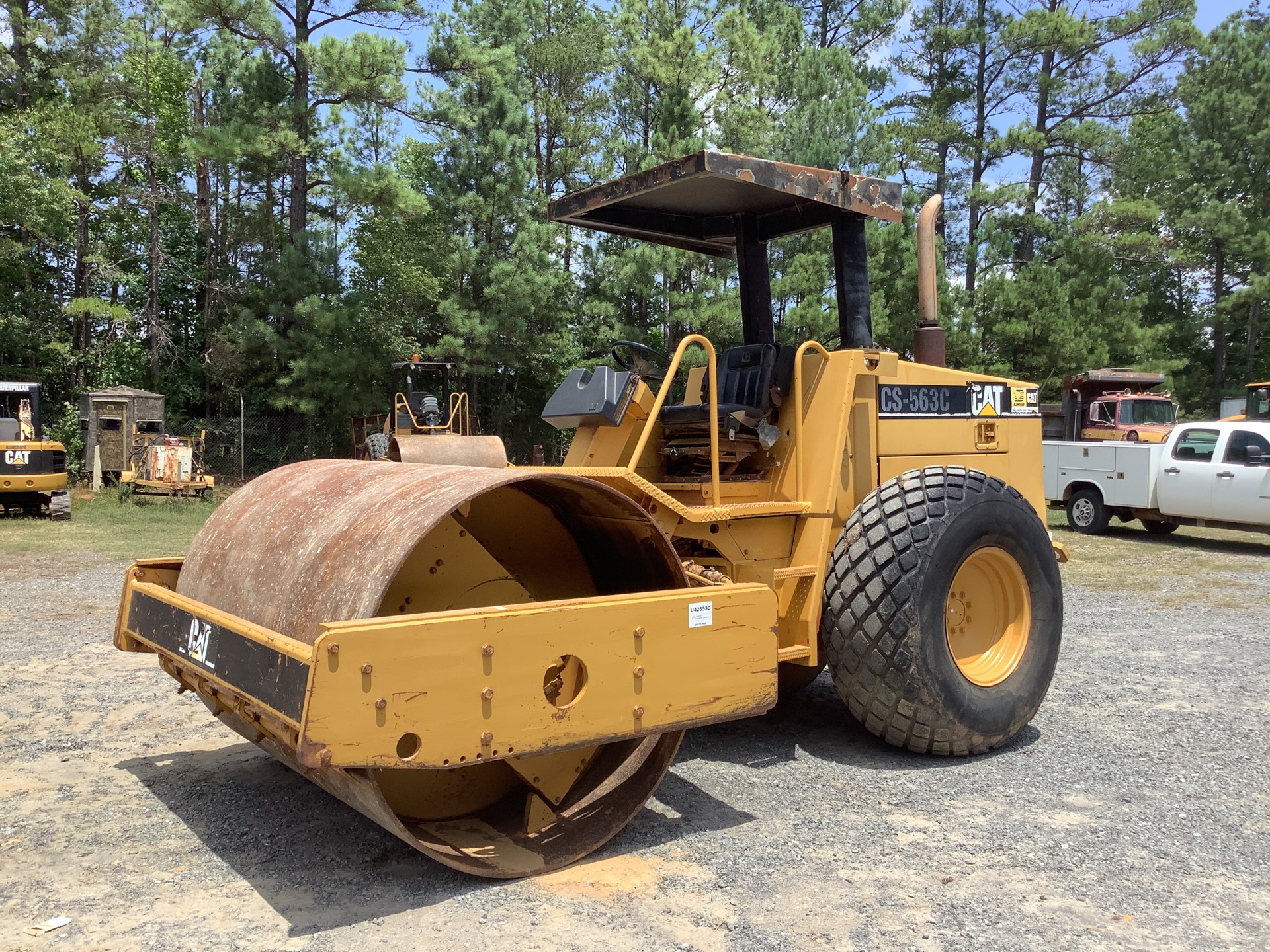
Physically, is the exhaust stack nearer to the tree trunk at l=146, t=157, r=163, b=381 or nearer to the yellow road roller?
the yellow road roller

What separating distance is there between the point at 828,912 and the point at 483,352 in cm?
2118

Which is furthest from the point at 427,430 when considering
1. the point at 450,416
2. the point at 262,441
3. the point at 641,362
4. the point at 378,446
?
the point at 641,362

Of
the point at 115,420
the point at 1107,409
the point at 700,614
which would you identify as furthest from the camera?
the point at 1107,409

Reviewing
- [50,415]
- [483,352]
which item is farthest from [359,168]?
[50,415]

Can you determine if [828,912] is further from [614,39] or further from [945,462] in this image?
[614,39]

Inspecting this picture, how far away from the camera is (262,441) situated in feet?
77.3

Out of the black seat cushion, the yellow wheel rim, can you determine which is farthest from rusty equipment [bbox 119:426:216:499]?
the yellow wheel rim

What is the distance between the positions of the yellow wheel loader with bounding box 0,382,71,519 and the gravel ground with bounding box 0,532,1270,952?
11.9 m

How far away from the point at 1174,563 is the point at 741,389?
9.81 meters

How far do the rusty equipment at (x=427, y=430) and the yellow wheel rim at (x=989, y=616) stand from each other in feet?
21.2

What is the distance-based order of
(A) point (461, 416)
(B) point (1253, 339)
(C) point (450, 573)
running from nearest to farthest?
1. (C) point (450, 573)
2. (A) point (461, 416)
3. (B) point (1253, 339)

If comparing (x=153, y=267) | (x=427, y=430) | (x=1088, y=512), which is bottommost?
(x=1088, y=512)

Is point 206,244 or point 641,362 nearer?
point 641,362

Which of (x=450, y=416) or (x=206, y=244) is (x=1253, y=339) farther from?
(x=206, y=244)
